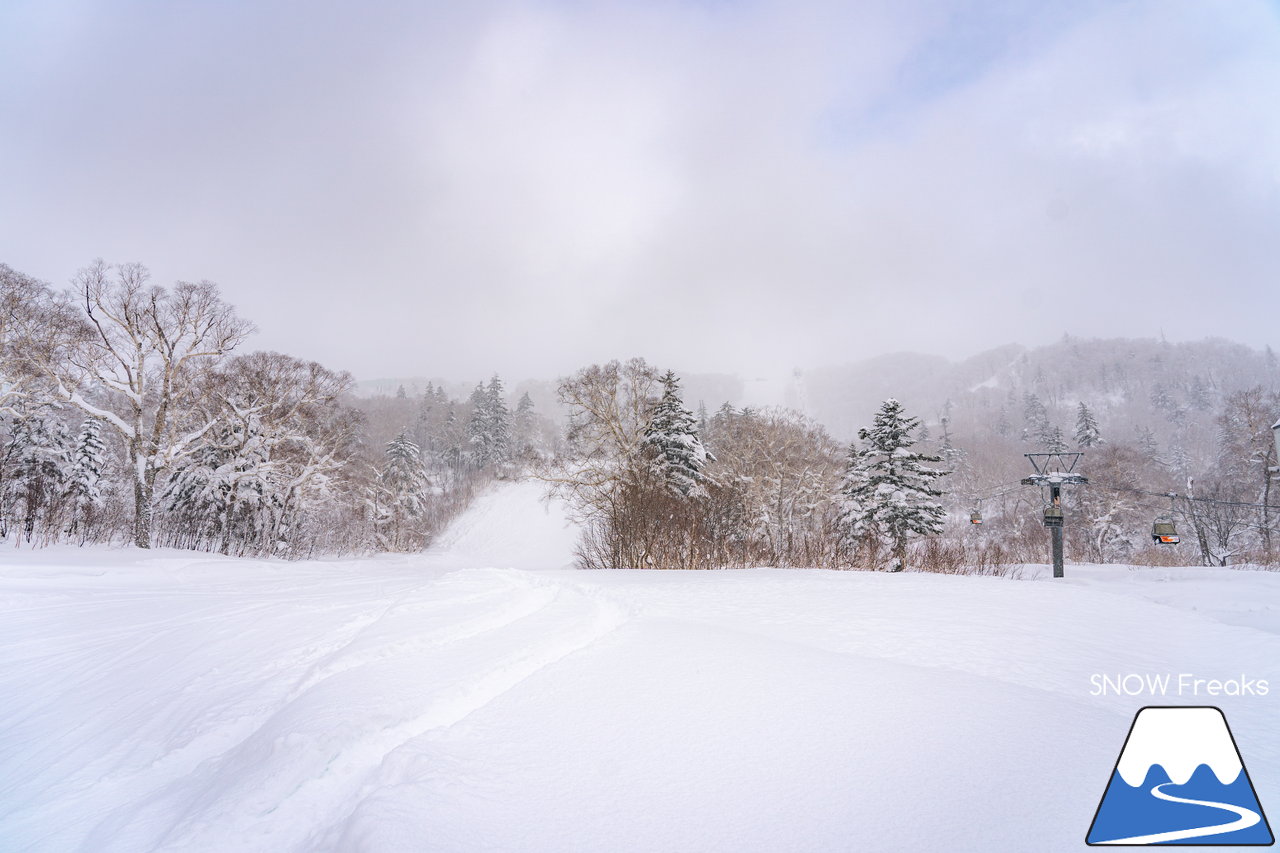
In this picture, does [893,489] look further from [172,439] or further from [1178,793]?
[172,439]

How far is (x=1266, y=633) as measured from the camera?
13.6 feet

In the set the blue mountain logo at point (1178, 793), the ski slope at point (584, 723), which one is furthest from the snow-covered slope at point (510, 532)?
the blue mountain logo at point (1178, 793)

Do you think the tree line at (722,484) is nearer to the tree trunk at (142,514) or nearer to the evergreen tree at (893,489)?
the evergreen tree at (893,489)

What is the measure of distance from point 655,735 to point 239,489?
24284 millimetres

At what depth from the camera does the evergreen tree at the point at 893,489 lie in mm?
21547

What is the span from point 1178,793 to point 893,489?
870 inches

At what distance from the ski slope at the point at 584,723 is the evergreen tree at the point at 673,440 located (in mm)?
14955

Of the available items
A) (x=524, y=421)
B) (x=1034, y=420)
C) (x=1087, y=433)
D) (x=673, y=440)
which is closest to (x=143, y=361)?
(x=673, y=440)

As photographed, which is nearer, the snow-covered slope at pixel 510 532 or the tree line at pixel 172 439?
the tree line at pixel 172 439

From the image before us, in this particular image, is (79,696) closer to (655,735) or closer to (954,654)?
(655,735)

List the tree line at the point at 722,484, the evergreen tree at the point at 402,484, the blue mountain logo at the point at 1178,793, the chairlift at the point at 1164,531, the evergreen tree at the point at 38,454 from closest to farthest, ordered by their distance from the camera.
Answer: the blue mountain logo at the point at 1178,793 < the tree line at the point at 722,484 < the chairlift at the point at 1164,531 < the evergreen tree at the point at 38,454 < the evergreen tree at the point at 402,484

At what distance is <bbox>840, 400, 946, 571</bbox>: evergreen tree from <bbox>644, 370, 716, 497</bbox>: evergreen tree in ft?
24.5

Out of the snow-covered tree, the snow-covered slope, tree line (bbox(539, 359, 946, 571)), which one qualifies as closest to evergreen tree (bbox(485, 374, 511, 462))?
the snow-covered tree

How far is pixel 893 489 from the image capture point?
860 inches
